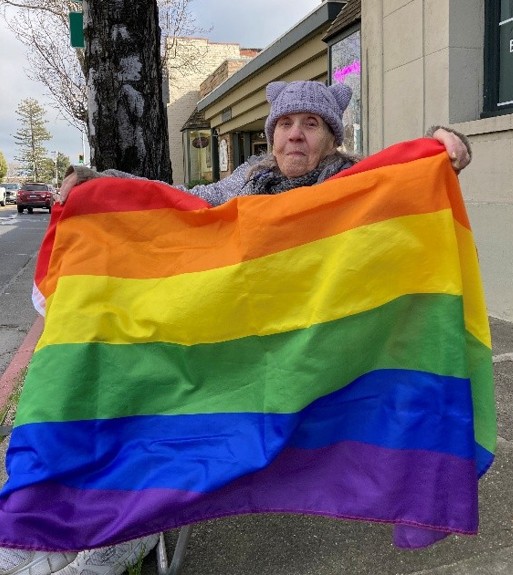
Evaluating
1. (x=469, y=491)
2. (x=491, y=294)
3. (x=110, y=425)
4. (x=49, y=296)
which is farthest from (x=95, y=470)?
(x=491, y=294)

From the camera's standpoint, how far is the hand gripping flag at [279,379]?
70.9 inches

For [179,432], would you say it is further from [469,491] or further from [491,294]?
[491,294]

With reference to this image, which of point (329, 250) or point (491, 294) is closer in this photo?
point (329, 250)

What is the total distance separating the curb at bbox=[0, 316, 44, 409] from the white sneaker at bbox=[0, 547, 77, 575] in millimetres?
2183

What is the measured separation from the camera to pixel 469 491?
1.83m

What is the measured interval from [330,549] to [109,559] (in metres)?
0.83

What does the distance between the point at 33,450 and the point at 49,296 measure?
20.3 inches

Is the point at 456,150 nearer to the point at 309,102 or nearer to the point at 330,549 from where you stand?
the point at 309,102

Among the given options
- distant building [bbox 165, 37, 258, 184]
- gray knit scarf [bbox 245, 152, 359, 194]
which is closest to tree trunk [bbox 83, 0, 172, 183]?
gray knit scarf [bbox 245, 152, 359, 194]

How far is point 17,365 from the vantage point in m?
4.93

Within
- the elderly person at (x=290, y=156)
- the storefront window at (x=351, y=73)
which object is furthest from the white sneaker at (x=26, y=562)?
the storefront window at (x=351, y=73)

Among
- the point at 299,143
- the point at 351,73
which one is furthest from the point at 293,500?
the point at 351,73

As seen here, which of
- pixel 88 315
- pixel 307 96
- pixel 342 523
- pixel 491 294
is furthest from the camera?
pixel 491 294

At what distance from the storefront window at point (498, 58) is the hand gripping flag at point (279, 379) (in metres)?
4.14
